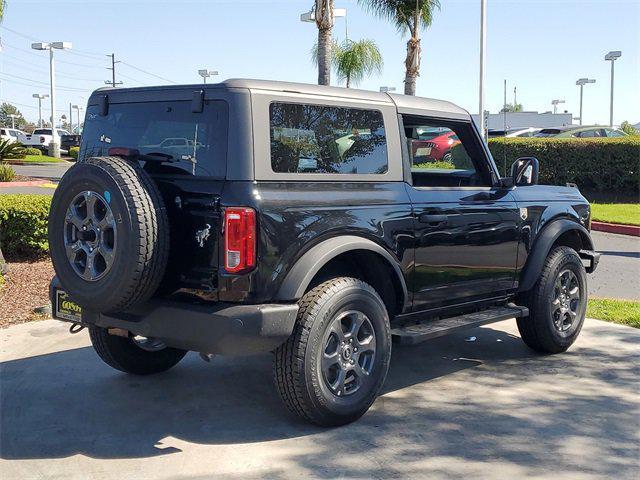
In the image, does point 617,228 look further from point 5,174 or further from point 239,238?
A: point 5,174

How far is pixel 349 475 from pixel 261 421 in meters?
0.90

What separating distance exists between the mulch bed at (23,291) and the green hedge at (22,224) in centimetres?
21

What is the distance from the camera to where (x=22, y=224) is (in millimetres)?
9000

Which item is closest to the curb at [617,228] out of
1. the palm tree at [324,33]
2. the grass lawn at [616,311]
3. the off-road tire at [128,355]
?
the grass lawn at [616,311]

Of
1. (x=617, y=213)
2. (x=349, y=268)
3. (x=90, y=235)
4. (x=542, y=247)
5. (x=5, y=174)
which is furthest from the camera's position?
(x=5, y=174)

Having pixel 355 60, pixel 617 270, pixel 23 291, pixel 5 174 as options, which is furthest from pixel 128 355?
pixel 355 60

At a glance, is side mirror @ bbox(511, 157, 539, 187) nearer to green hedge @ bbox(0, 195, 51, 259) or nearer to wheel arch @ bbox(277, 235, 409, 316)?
wheel arch @ bbox(277, 235, 409, 316)

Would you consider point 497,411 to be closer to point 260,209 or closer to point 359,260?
point 359,260

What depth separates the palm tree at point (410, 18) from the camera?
2178 centimetres

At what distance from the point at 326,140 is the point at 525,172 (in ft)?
5.91

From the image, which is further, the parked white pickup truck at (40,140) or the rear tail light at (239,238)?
the parked white pickup truck at (40,140)

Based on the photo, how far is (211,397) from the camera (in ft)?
16.2

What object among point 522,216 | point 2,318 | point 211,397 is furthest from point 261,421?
point 2,318

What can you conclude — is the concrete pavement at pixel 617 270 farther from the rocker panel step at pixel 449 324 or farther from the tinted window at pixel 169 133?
the tinted window at pixel 169 133
